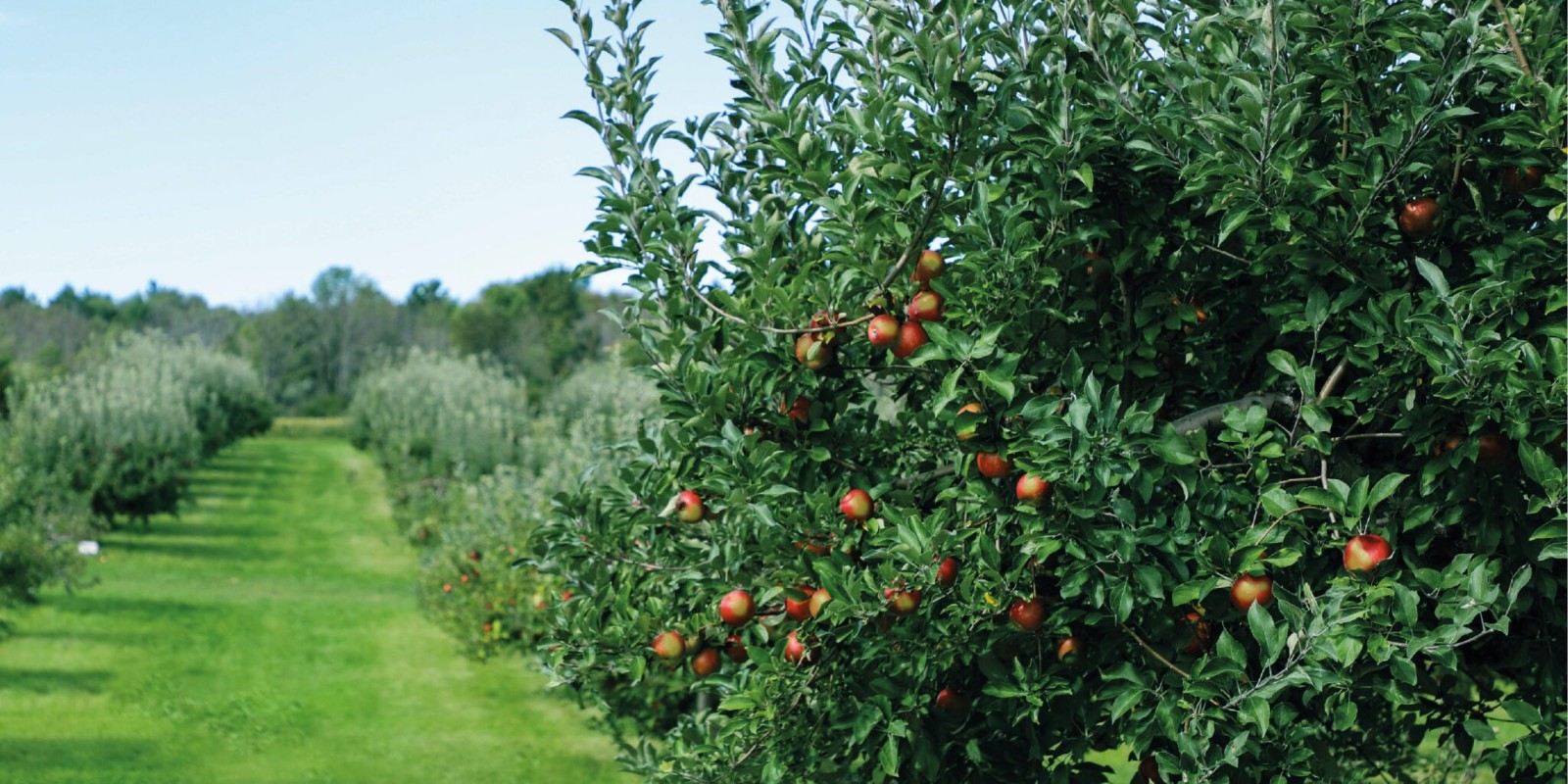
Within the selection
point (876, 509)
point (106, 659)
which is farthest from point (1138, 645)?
point (106, 659)

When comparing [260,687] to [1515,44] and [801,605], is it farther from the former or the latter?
[1515,44]

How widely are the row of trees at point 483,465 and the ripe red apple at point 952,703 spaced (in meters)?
1.20

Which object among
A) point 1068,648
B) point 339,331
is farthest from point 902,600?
point 339,331

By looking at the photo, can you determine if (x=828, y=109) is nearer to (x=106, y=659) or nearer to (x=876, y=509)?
(x=876, y=509)

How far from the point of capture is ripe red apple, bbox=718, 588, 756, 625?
3357 mm

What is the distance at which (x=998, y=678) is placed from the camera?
304 cm

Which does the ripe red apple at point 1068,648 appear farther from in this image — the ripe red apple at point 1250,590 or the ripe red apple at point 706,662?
the ripe red apple at point 706,662

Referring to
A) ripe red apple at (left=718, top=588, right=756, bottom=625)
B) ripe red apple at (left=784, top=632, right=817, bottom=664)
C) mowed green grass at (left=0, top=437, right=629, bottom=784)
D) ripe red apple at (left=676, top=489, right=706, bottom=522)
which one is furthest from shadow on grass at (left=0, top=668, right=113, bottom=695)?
ripe red apple at (left=784, top=632, right=817, bottom=664)

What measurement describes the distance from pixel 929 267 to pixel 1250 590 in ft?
3.40

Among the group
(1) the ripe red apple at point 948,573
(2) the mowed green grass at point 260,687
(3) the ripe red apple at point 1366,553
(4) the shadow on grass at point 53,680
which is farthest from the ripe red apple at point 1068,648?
(4) the shadow on grass at point 53,680

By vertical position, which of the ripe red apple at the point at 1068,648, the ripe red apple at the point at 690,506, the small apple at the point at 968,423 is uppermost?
the small apple at the point at 968,423

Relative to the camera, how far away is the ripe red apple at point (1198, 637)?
3029mm

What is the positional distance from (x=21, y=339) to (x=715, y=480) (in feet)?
201

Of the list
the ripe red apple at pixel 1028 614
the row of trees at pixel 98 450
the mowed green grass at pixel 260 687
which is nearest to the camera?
the ripe red apple at pixel 1028 614
